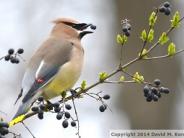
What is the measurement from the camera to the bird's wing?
4.38 meters

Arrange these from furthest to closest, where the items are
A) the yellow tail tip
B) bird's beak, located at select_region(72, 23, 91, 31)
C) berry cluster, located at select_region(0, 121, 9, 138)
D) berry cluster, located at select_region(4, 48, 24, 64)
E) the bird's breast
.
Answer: bird's beak, located at select_region(72, 23, 91, 31) < the bird's breast < berry cluster, located at select_region(4, 48, 24, 64) < the yellow tail tip < berry cluster, located at select_region(0, 121, 9, 138)

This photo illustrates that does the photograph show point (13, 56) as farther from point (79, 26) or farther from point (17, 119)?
point (79, 26)

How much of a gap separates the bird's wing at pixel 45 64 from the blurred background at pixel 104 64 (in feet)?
5.42

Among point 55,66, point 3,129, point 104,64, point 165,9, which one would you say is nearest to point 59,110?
point 3,129

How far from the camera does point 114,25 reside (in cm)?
812

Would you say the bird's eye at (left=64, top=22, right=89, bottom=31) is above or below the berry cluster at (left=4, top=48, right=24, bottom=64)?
above

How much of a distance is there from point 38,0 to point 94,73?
1.18m

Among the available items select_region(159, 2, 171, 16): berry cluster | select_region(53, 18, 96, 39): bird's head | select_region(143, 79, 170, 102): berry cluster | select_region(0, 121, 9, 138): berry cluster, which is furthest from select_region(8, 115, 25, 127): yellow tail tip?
select_region(53, 18, 96, 39): bird's head

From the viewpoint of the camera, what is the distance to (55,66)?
15.5 ft

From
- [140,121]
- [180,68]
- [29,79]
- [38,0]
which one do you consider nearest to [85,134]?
[140,121]

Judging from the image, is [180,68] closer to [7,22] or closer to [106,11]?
[106,11]

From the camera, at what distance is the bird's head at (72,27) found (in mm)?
4984

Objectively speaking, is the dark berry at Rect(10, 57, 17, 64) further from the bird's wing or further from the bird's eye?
the bird's eye

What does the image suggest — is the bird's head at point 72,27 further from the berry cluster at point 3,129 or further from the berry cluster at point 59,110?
the berry cluster at point 3,129
